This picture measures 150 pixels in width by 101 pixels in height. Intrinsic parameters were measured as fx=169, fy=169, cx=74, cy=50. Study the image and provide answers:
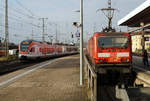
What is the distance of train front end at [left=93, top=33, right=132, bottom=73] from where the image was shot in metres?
9.25

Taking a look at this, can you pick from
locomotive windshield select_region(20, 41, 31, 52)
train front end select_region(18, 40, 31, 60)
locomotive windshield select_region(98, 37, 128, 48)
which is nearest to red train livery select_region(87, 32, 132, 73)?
locomotive windshield select_region(98, 37, 128, 48)

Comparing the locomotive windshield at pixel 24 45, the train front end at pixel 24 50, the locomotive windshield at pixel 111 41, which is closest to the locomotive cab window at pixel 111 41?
the locomotive windshield at pixel 111 41

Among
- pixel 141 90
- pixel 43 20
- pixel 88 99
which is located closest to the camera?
pixel 88 99

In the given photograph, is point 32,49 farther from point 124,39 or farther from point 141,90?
point 141,90

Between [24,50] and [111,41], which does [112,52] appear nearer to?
[111,41]

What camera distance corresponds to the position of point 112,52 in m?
9.38

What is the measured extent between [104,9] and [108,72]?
17.3 metres

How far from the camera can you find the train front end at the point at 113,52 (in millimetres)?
9250

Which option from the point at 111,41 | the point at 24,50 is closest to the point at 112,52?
the point at 111,41

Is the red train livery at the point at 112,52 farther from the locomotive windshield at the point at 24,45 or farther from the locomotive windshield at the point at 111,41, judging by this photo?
the locomotive windshield at the point at 24,45

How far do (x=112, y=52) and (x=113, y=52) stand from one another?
6cm

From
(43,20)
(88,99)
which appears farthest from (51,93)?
(43,20)

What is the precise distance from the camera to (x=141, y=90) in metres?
7.86

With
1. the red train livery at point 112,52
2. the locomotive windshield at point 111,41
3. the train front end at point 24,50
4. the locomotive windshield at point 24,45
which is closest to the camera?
the red train livery at point 112,52
